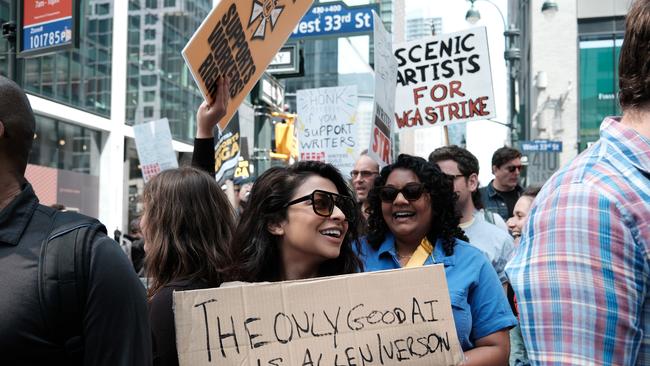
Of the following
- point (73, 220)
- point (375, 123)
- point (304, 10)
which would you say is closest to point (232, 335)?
point (73, 220)

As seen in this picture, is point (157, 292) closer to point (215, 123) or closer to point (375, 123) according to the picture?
point (215, 123)

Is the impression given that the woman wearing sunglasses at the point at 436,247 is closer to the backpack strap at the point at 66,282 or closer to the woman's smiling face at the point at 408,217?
the woman's smiling face at the point at 408,217

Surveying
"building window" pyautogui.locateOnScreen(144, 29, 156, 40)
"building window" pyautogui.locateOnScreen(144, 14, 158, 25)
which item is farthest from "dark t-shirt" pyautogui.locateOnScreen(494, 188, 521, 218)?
"building window" pyautogui.locateOnScreen(144, 14, 158, 25)

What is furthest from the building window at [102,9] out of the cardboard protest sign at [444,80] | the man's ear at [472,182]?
the man's ear at [472,182]

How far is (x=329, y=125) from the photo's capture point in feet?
28.5

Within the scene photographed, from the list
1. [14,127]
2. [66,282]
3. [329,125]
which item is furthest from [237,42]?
[329,125]

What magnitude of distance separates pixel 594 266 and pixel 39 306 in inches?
48.3

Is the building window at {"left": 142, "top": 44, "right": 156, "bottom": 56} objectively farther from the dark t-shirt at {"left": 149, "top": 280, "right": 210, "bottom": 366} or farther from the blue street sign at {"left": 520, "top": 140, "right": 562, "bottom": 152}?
the dark t-shirt at {"left": 149, "top": 280, "right": 210, "bottom": 366}

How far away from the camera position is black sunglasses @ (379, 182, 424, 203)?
140 inches

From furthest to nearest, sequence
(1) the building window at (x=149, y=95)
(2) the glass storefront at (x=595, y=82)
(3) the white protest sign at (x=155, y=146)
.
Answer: (1) the building window at (x=149, y=95) → (2) the glass storefront at (x=595, y=82) → (3) the white protest sign at (x=155, y=146)

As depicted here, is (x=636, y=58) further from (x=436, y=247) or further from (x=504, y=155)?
(x=504, y=155)

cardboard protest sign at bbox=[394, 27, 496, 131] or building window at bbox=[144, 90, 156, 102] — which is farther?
building window at bbox=[144, 90, 156, 102]

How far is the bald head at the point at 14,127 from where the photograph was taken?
183 centimetres

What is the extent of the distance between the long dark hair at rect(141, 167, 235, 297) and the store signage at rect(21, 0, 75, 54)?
24.0ft
